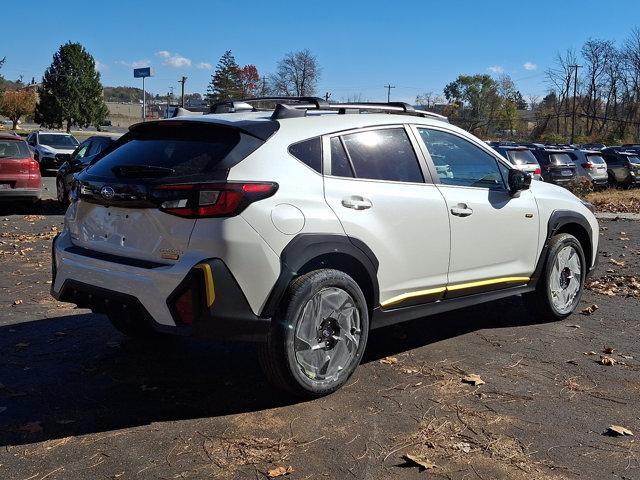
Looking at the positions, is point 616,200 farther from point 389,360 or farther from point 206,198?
point 206,198

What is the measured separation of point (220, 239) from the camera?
3.69 meters

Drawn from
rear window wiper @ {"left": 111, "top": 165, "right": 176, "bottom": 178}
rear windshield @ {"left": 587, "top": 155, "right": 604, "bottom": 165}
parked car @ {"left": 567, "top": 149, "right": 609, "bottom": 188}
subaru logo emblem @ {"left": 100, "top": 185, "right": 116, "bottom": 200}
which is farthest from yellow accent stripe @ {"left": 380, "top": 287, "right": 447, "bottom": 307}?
rear windshield @ {"left": 587, "top": 155, "right": 604, "bottom": 165}

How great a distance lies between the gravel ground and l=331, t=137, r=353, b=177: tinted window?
1.39 metres

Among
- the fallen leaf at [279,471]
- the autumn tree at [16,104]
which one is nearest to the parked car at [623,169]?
the fallen leaf at [279,471]

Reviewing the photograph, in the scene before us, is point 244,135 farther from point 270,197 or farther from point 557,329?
point 557,329

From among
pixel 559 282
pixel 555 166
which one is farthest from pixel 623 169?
pixel 559 282

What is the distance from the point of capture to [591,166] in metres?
24.7

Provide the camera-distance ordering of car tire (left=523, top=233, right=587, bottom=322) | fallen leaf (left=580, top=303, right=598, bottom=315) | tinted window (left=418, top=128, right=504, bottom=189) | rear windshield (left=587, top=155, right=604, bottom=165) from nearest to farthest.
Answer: tinted window (left=418, top=128, right=504, bottom=189) → car tire (left=523, top=233, right=587, bottom=322) → fallen leaf (left=580, top=303, right=598, bottom=315) → rear windshield (left=587, top=155, right=604, bottom=165)

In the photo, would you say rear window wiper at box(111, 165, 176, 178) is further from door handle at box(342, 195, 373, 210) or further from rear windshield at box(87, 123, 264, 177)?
door handle at box(342, 195, 373, 210)

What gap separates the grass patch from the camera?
19312 millimetres

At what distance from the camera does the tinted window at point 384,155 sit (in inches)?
178

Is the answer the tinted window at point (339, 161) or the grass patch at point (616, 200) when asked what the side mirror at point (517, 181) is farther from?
the grass patch at point (616, 200)

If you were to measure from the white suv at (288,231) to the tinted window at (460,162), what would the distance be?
2 cm

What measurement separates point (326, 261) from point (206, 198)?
2.87 feet
